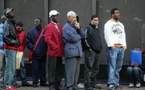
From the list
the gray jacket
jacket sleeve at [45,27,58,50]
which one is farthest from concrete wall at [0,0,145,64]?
the gray jacket

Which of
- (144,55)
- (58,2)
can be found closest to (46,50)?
(58,2)

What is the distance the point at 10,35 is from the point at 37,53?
1524 millimetres

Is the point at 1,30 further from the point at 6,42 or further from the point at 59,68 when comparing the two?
the point at 59,68

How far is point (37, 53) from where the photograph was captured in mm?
13070

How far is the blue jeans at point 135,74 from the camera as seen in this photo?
1288 centimetres

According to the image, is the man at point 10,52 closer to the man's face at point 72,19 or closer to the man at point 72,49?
the man at point 72,49

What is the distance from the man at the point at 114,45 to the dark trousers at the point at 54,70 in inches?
57.8

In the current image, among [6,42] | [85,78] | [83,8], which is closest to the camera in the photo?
[6,42]

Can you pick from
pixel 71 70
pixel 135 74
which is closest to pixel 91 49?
pixel 71 70

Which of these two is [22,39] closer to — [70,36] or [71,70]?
[70,36]

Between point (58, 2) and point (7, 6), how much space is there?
64.0 inches

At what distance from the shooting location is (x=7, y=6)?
14109 mm

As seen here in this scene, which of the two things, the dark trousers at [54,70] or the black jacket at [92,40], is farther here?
the black jacket at [92,40]

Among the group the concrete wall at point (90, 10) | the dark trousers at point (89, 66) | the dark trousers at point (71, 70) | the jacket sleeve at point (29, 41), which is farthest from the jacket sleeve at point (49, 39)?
the concrete wall at point (90, 10)
